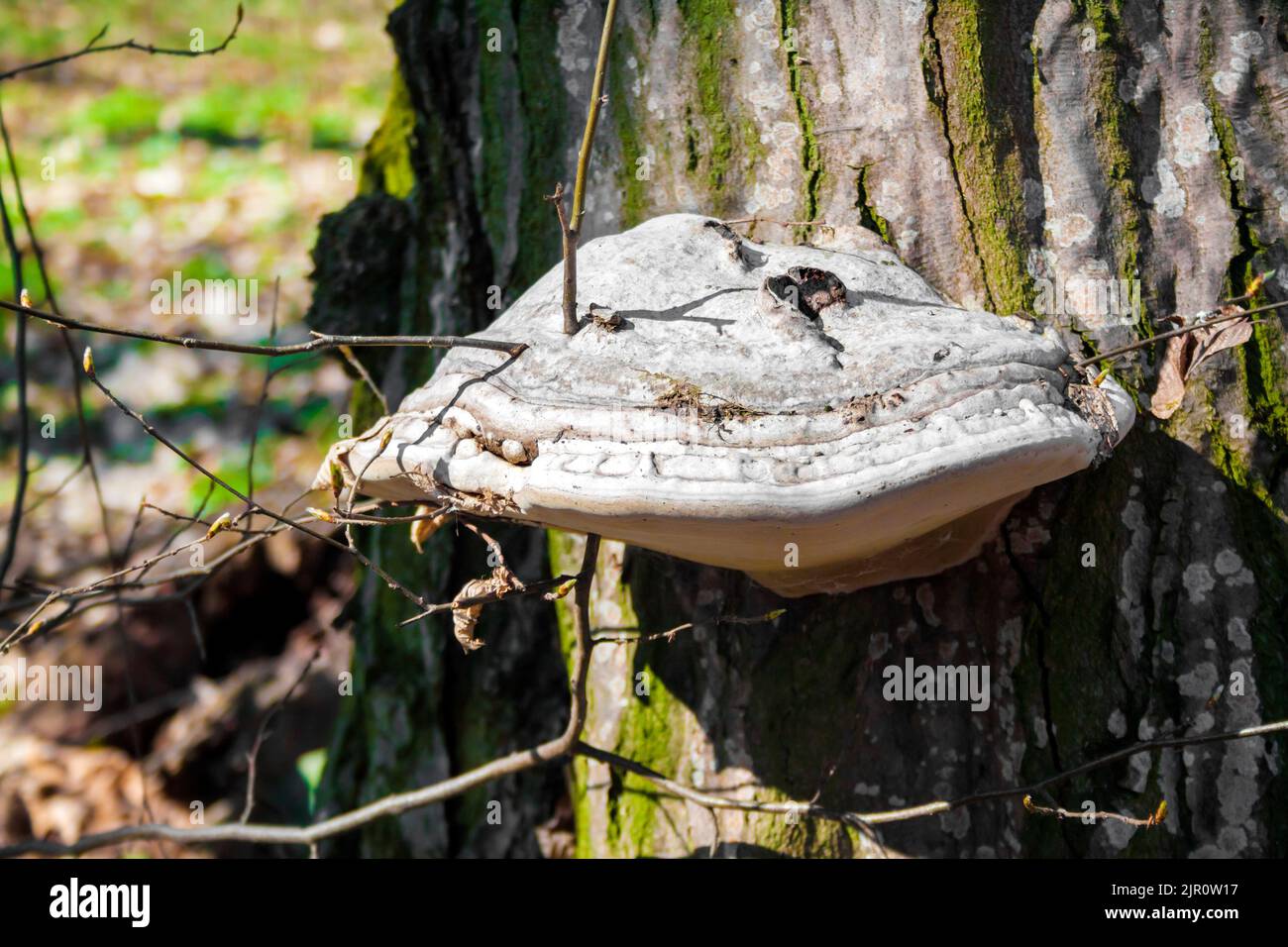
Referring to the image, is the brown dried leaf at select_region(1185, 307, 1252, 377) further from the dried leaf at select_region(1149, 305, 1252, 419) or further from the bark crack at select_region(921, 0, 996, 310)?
the bark crack at select_region(921, 0, 996, 310)

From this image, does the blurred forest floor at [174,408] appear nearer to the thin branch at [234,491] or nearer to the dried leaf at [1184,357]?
the thin branch at [234,491]

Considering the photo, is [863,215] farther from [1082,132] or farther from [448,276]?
[448,276]

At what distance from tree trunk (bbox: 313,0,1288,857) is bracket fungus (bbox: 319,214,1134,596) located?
0.24 meters

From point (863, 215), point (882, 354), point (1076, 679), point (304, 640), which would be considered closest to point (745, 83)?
point (863, 215)

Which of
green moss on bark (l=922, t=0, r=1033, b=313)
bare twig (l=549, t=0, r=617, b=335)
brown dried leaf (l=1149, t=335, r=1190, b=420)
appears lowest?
brown dried leaf (l=1149, t=335, r=1190, b=420)

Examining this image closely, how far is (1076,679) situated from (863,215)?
40.3 inches

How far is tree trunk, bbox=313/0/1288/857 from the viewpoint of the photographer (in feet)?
6.59

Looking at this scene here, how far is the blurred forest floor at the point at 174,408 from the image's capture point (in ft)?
15.2

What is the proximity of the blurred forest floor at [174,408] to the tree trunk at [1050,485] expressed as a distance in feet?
4.93

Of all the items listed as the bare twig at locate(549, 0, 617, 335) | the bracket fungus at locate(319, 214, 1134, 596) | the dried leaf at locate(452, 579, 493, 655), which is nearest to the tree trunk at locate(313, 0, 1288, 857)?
the bracket fungus at locate(319, 214, 1134, 596)

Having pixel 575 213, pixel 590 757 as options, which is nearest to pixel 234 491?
pixel 575 213

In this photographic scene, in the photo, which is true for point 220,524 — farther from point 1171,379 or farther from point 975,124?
point 1171,379

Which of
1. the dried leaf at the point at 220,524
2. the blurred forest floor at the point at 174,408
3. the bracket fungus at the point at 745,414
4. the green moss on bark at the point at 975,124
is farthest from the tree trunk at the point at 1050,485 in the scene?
the blurred forest floor at the point at 174,408

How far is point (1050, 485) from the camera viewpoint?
1.98m
